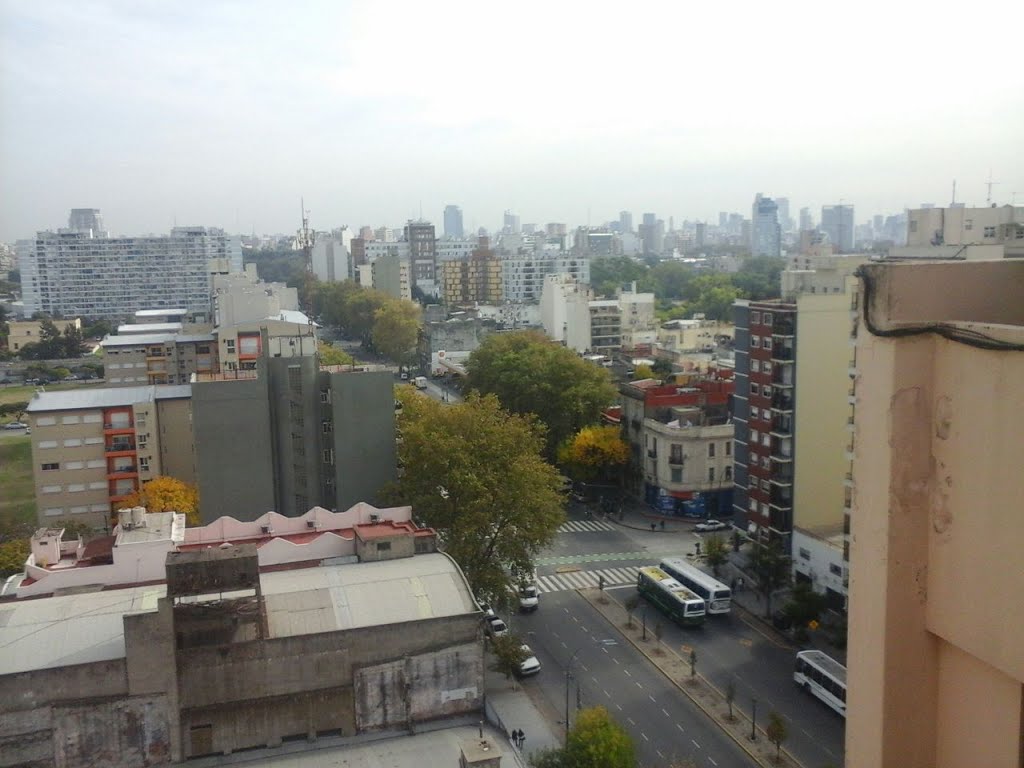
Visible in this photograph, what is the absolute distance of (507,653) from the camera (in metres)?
15.6

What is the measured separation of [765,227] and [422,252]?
78.5 meters

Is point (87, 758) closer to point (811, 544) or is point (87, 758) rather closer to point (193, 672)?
point (193, 672)

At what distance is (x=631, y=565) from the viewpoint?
22.4 meters

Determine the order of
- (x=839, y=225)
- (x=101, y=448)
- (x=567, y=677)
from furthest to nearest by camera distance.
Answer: (x=839, y=225)
(x=101, y=448)
(x=567, y=677)

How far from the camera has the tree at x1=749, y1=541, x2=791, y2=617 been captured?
62.3 feet

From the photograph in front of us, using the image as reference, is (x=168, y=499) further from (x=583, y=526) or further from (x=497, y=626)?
(x=583, y=526)

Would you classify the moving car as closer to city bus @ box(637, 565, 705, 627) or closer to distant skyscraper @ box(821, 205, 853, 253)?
city bus @ box(637, 565, 705, 627)

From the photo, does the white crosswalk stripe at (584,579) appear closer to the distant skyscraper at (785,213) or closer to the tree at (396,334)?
the tree at (396,334)

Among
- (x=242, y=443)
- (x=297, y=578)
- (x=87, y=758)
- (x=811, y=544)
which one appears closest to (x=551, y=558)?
(x=811, y=544)

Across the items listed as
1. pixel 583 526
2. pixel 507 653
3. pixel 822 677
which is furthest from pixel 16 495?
pixel 822 677

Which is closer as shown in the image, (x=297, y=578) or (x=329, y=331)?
(x=297, y=578)

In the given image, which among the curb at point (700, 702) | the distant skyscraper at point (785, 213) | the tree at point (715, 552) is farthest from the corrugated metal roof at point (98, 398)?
the distant skyscraper at point (785, 213)

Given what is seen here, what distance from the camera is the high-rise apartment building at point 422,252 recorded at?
85.5 metres

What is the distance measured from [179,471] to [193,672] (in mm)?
13837
